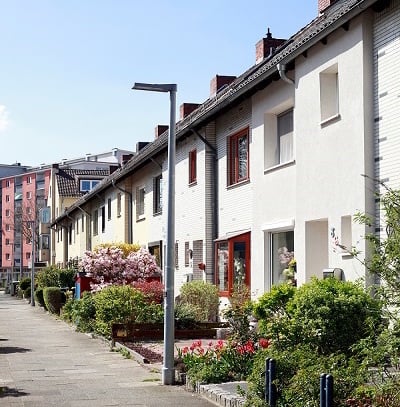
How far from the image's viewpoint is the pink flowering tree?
26.3 metres

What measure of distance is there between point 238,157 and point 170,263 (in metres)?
8.16

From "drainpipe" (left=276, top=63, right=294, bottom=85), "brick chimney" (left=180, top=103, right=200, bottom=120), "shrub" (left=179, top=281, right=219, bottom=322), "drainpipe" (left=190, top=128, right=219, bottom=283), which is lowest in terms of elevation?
"shrub" (left=179, top=281, right=219, bottom=322)

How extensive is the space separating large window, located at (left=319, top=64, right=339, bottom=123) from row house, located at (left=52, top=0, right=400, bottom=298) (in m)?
0.02

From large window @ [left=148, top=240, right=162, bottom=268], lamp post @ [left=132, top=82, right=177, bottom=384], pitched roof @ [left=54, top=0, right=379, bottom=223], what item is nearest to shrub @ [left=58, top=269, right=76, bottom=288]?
large window @ [left=148, top=240, right=162, bottom=268]

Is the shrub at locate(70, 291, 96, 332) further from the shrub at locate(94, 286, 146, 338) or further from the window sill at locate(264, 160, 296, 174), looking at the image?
the window sill at locate(264, 160, 296, 174)

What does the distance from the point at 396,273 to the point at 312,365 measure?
2.61 meters

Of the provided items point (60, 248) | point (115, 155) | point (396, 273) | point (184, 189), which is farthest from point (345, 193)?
point (115, 155)

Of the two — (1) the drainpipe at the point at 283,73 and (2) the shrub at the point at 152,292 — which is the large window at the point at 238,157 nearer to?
(2) the shrub at the point at 152,292

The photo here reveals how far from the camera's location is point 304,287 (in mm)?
12211

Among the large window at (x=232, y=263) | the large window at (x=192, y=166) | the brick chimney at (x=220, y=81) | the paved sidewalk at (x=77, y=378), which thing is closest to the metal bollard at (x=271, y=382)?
the paved sidewalk at (x=77, y=378)

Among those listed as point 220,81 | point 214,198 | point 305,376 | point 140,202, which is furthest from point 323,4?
point 140,202

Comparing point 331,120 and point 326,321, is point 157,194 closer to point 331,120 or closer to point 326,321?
point 331,120

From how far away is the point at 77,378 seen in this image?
524 inches

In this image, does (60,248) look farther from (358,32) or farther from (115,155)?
(358,32)
